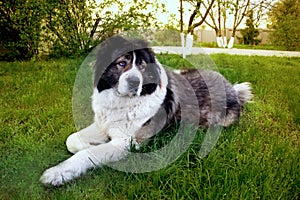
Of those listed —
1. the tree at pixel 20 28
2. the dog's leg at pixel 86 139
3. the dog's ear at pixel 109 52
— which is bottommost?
the dog's leg at pixel 86 139

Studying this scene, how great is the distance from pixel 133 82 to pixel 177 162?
0.60 meters

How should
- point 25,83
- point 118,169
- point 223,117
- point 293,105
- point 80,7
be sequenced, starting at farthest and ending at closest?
point 80,7 < point 25,83 < point 293,105 < point 223,117 < point 118,169

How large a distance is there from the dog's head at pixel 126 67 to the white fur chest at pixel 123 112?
69 mm

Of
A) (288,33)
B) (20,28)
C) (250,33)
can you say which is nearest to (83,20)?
(20,28)

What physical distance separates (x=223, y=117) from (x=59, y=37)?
4.48 meters

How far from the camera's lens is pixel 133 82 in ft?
6.63

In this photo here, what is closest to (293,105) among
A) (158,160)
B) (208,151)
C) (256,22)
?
(208,151)

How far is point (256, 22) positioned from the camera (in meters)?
17.2

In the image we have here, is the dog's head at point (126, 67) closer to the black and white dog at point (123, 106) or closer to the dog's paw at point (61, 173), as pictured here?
the black and white dog at point (123, 106)

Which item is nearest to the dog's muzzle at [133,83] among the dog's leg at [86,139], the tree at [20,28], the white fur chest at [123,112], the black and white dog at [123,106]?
the black and white dog at [123,106]

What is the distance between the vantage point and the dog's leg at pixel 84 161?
5.97 feet

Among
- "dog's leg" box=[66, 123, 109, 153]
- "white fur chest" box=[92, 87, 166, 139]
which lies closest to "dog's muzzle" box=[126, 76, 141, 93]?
"white fur chest" box=[92, 87, 166, 139]

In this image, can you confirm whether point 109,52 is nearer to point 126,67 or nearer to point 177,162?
point 126,67

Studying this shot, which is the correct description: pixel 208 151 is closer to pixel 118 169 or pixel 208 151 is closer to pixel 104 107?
pixel 118 169
